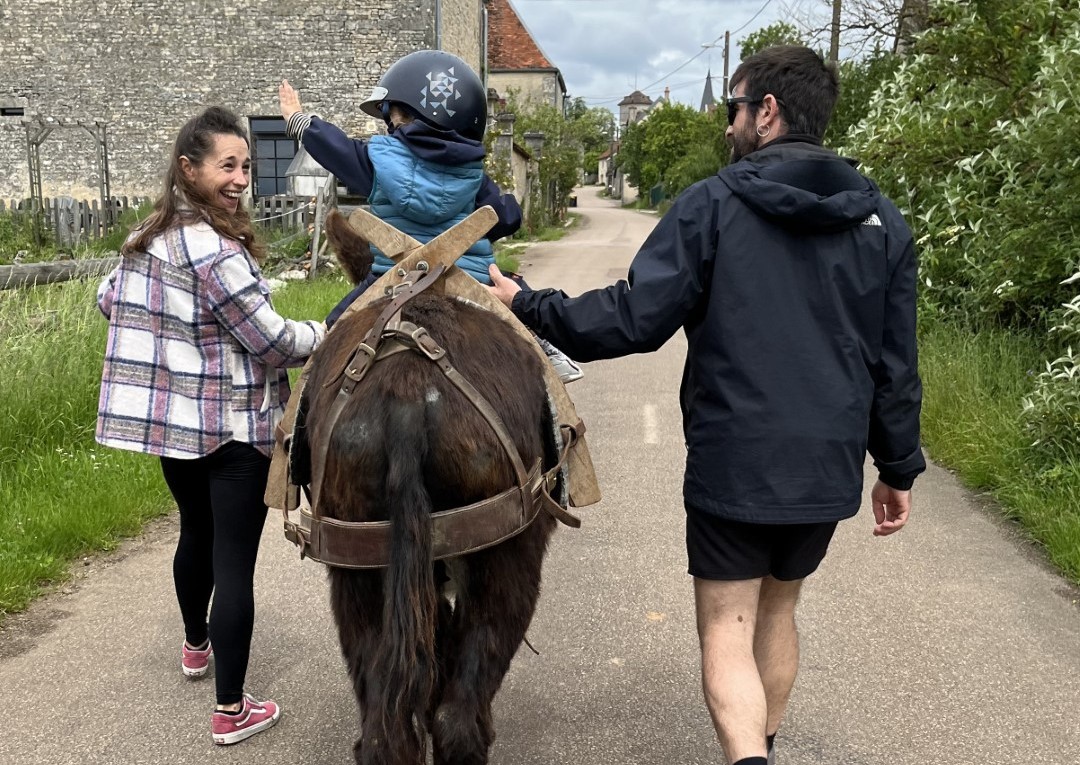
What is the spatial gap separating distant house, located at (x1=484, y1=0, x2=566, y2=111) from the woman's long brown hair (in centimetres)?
5271

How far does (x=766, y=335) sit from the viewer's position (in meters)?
2.27

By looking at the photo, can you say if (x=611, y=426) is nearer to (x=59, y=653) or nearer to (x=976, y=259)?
(x=976, y=259)

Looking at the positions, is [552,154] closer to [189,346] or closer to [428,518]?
[189,346]

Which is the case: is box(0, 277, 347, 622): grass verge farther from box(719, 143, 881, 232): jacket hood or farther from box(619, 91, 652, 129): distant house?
box(619, 91, 652, 129): distant house

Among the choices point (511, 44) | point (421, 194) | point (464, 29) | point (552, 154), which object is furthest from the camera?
point (511, 44)

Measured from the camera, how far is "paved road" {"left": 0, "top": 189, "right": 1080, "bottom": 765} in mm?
3092

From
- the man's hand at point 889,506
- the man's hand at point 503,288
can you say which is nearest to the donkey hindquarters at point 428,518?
the man's hand at point 503,288

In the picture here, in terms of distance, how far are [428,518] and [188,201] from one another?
1.48 m

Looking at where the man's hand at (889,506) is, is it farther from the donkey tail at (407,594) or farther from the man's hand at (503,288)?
the donkey tail at (407,594)

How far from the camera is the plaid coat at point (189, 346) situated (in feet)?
9.12

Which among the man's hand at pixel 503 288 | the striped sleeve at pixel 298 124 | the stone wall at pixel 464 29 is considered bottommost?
the man's hand at pixel 503 288

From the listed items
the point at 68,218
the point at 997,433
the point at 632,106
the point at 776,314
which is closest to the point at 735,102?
the point at 776,314

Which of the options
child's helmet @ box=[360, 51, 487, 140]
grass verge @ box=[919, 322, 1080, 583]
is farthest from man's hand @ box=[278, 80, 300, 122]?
grass verge @ box=[919, 322, 1080, 583]

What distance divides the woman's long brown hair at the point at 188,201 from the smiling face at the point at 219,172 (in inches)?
0.5
